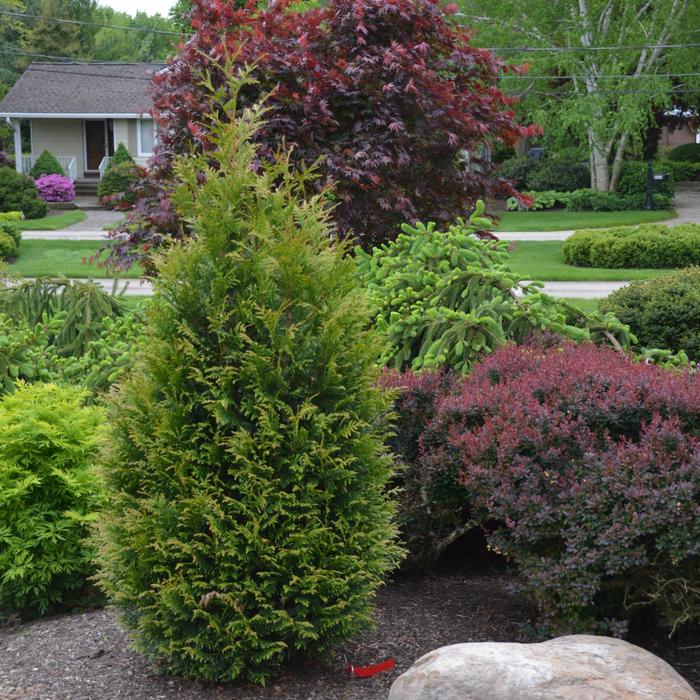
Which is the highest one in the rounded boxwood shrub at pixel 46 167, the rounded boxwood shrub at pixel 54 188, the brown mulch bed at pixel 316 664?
the rounded boxwood shrub at pixel 46 167

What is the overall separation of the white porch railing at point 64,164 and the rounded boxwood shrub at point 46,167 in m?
1.82

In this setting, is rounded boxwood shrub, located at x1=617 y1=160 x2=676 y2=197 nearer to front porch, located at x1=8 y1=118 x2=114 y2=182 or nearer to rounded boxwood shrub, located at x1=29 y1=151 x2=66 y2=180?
rounded boxwood shrub, located at x1=29 y1=151 x2=66 y2=180

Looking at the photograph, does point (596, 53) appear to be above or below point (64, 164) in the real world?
above

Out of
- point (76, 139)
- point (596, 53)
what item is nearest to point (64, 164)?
point (76, 139)

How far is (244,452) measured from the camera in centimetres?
364

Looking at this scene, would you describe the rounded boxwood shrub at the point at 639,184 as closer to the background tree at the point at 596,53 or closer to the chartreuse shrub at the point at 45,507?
the background tree at the point at 596,53

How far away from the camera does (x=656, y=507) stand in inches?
143

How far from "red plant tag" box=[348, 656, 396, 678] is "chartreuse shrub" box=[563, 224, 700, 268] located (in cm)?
1775

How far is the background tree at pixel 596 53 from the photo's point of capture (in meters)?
31.6

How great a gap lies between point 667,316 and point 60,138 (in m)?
39.8

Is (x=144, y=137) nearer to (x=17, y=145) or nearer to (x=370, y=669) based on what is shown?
(x=17, y=145)

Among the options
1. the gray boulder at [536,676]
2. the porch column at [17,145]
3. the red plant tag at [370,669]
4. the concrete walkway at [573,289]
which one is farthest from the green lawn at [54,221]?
the gray boulder at [536,676]

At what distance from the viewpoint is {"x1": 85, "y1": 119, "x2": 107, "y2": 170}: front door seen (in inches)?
1780

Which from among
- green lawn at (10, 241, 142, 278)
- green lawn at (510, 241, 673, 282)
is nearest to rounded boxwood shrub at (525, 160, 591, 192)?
green lawn at (510, 241, 673, 282)
